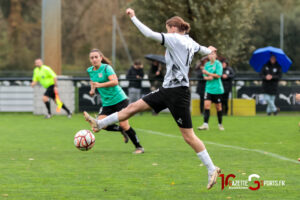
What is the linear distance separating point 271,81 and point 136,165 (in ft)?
45.1

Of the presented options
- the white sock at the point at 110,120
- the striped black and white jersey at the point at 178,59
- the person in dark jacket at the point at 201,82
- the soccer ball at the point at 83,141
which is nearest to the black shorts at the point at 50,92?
the person in dark jacket at the point at 201,82

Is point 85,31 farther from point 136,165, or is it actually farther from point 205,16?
point 136,165

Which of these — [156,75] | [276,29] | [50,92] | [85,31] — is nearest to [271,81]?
[156,75]

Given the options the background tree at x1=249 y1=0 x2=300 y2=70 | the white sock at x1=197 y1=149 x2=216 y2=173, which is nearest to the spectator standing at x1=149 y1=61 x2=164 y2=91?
the white sock at x1=197 y1=149 x2=216 y2=173

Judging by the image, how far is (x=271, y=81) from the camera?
22516 millimetres

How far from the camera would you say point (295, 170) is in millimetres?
9016

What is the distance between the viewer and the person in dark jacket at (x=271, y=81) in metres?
22.4

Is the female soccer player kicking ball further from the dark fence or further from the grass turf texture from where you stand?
the dark fence

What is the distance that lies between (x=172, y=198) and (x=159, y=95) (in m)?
1.58

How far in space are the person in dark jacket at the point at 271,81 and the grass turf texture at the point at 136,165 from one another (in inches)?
227

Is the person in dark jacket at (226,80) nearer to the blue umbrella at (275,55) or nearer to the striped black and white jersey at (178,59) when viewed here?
the blue umbrella at (275,55)

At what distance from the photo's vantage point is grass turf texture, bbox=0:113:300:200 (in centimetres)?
731

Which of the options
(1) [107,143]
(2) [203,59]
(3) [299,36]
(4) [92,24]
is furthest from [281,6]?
(1) [107,143]

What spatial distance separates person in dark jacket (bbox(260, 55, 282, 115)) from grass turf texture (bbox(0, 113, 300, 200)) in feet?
18.9
